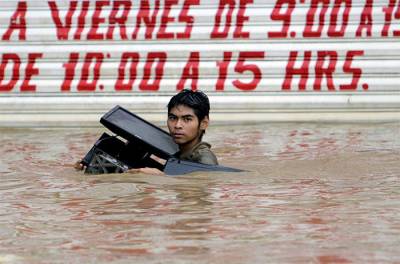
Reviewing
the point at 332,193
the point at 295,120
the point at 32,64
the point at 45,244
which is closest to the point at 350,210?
the point at 332,193

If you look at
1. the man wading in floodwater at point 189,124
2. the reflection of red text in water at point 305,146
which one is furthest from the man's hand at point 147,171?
the reflection of red text in water at point 305,146

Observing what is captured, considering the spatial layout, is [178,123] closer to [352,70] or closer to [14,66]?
[352,70]

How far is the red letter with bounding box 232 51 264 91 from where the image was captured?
11781mm

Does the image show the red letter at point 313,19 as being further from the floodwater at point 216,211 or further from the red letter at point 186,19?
the floodwater at point 216,211

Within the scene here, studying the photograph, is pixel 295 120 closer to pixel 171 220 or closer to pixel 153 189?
pixel 153 189

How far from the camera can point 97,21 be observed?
11953 mm

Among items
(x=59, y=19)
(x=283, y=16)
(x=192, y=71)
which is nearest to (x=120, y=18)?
(x=59, y=19)

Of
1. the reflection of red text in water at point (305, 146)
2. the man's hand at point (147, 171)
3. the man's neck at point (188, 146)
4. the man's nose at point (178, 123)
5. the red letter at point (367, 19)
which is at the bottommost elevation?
the reflection of red text in water at point (305, 146)

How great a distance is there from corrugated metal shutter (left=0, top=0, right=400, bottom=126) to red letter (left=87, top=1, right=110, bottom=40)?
0.04 feet

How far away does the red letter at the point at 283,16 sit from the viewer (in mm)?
11758

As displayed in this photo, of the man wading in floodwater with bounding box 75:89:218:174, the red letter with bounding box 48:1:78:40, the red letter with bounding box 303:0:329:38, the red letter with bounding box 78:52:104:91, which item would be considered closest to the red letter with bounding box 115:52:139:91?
the red letter with bounding box 78:52:104:91

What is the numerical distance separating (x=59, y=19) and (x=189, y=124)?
579 centimetres

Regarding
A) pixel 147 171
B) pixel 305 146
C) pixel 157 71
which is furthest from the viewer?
pixel 157 71

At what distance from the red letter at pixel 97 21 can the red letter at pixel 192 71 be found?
106cm
